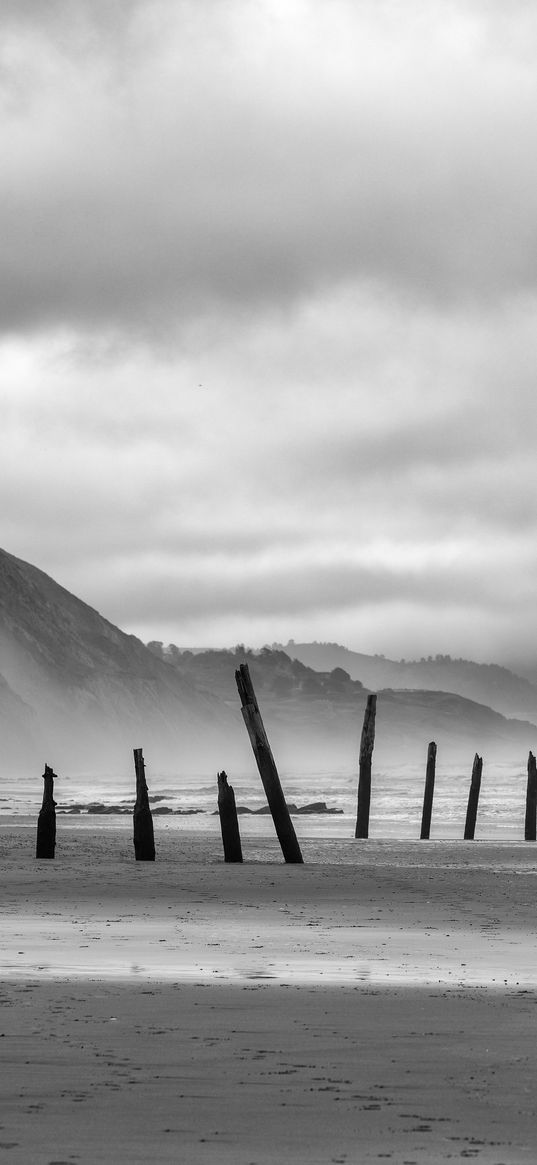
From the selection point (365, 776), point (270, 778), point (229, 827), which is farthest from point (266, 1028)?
point (365, 776)

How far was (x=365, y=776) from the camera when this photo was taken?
126 ft

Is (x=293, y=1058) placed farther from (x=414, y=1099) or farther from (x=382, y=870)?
(x=382, y=870)

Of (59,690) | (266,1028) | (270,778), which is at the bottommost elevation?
(266,1028)

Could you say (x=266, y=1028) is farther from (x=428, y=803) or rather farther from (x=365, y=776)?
(x=428, y=803)

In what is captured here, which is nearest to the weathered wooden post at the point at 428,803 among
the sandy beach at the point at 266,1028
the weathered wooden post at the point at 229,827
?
the weathered wooden post at the point at 229,827

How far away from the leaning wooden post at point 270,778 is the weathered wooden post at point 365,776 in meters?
13.1

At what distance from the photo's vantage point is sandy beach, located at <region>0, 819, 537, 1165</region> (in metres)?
5.78

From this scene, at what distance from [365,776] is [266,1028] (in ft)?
99.6

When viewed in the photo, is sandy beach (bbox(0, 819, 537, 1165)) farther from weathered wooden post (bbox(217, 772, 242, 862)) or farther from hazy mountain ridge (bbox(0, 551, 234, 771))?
hazy mountain ridge (bbox(0, 551, 234, 771))

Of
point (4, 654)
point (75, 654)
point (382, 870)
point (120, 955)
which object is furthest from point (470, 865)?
point (75, 654)

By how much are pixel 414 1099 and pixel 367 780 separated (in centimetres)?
3179

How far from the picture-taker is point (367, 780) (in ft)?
125

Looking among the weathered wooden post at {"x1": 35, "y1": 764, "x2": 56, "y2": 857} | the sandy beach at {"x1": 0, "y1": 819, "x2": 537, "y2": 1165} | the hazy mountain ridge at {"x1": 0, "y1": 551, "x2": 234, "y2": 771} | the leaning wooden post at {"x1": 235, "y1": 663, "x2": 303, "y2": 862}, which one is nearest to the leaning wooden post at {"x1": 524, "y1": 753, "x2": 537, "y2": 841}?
the leaning wooden post at {"x1": 235, "y1": 663, "x2": 303, "y2": 862}

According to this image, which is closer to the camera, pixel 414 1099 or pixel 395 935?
pixel 414 1099
